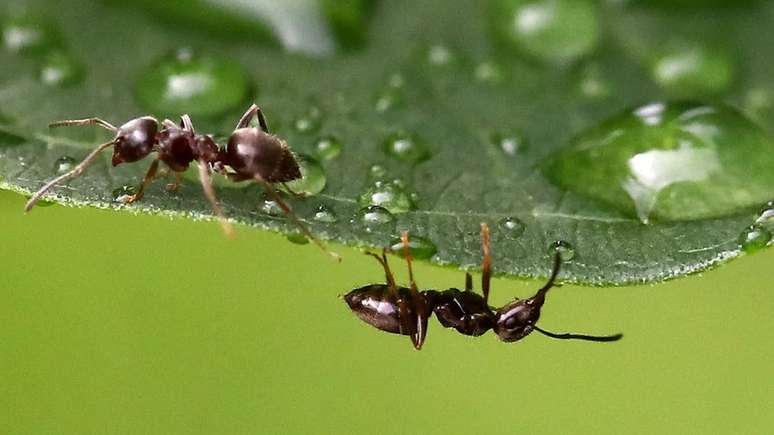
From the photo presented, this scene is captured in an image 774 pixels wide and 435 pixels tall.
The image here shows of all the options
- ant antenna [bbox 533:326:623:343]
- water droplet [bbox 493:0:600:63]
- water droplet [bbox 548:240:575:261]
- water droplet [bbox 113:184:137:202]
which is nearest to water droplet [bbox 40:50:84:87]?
water droplet [bbox 113:184:137:202]

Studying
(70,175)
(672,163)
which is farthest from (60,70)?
(672,163)

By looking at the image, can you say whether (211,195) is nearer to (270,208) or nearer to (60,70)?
(270,208)

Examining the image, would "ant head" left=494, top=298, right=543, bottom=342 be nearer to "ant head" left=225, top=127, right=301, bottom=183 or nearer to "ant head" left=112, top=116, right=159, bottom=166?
"ant head" left=225, top=127, right=301, bottom=183

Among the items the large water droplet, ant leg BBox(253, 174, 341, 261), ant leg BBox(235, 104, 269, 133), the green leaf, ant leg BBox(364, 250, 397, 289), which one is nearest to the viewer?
ant leg BBox(253, 174, 341, 261)

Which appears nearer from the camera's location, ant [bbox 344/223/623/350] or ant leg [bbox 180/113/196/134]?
ant leg [bbox 180/113/196/134]

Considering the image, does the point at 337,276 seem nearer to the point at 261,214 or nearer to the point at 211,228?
the point at 211,228

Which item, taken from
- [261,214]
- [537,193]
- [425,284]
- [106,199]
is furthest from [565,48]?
[106,199]
